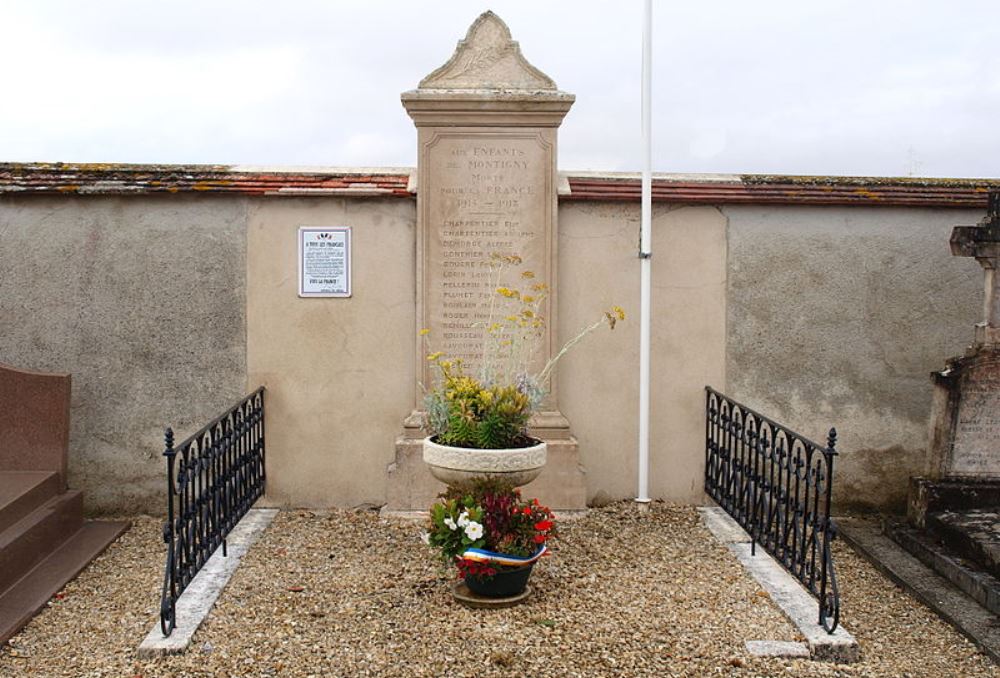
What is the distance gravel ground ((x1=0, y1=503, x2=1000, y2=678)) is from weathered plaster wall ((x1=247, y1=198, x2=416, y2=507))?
0.92 metres

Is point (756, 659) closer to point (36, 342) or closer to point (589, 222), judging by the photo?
point (589, 222)

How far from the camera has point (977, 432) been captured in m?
6.57

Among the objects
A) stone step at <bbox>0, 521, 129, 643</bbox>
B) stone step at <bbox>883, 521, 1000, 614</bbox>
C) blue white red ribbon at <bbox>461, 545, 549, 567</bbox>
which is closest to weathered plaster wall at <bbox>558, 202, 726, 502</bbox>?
stone step at <bbox>883, 521, 1000, 614</bbox>

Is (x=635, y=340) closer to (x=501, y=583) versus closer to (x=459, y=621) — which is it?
(x=501, y=583)

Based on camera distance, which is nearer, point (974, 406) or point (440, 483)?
point (974, 406)

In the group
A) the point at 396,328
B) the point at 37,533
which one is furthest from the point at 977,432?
the point at 37,533

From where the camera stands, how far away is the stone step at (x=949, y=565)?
534 cm

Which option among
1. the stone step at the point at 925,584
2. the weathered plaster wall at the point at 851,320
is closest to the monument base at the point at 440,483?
the weathered plaster wall at the point at 851,320

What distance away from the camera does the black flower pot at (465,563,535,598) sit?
5.00m

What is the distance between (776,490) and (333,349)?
3324 mm

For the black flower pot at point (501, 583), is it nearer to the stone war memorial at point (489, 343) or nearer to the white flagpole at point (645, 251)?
the stone war memorial at point (489, 343)

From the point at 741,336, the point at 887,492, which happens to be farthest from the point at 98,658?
the point at 887,492

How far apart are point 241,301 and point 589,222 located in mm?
2653

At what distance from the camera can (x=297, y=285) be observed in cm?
715
